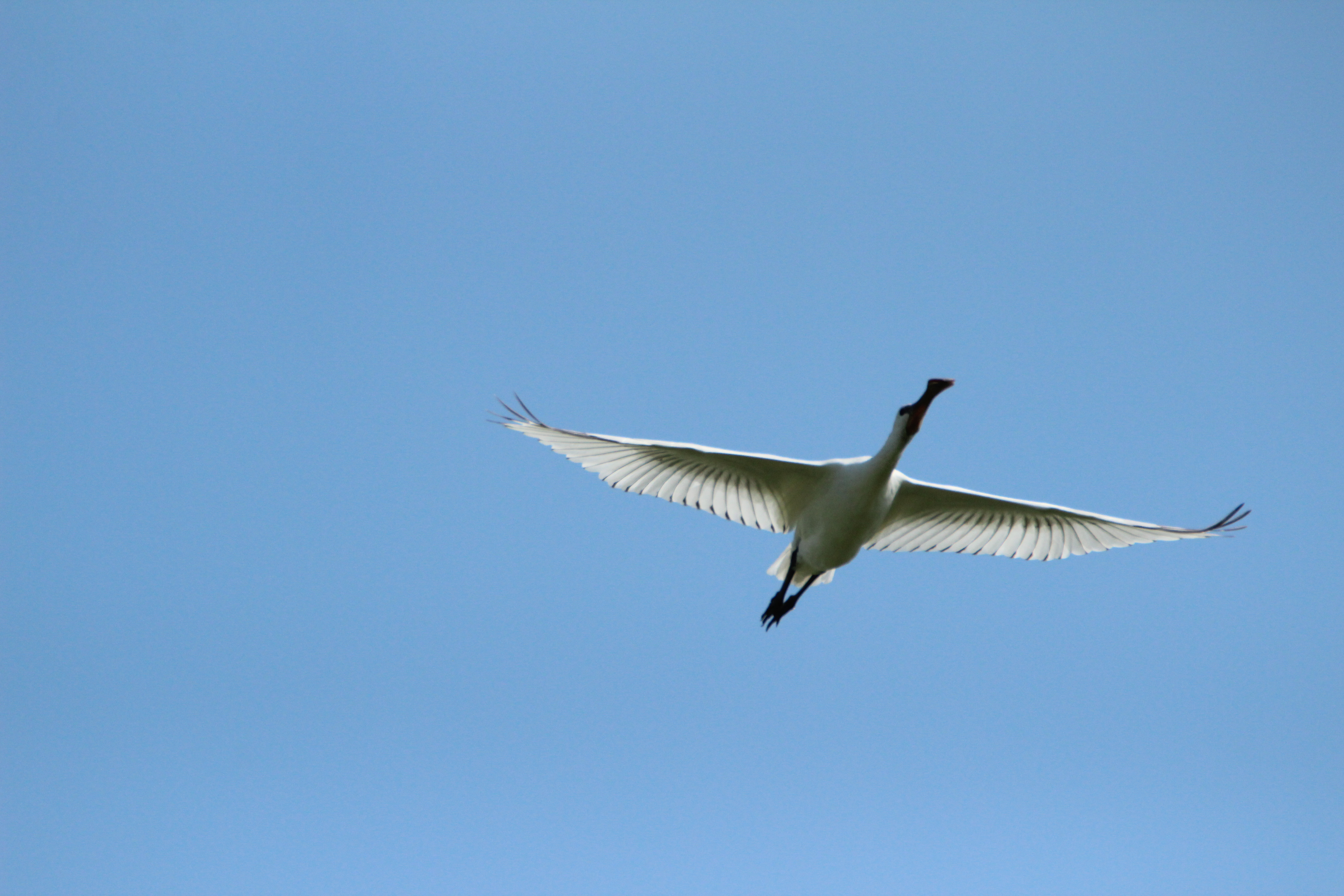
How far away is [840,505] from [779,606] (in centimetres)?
173

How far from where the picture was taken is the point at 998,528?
1177cm

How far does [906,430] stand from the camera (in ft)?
33.7

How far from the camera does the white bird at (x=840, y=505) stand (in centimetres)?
1038

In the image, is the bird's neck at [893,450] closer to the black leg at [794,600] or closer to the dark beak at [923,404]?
the dark beak at [923,404]

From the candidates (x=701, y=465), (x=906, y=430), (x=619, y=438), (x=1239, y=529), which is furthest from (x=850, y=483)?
(x=1239, y=529)

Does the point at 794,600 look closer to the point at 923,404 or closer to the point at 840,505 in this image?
the point at 840,505

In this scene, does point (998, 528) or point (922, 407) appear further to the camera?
point (998, 528)

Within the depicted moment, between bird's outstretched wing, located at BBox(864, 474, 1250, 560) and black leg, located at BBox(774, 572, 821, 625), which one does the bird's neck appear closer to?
bird's outstretched wing, located at BBox(864, 474, 1250, 560)

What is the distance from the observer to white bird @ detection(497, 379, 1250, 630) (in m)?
10.4

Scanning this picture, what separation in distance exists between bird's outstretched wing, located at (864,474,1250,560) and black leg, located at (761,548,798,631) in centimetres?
105

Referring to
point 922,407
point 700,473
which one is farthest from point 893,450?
point 700,473

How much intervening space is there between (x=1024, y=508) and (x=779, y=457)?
2.96 m

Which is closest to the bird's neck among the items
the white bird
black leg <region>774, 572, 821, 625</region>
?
the white bird

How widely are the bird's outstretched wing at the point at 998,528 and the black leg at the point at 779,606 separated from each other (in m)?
1.05
